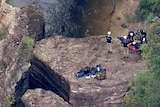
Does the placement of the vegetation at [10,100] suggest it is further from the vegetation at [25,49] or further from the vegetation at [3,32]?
the vegetation at [3,32]

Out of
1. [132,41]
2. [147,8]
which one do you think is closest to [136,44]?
[132,41]

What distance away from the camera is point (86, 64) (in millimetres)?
32688

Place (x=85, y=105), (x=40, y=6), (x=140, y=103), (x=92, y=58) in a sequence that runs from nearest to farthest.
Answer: (x=140, y=103) → (x=85, y=105) → (x=92, y=58) → (x=40, y=6)

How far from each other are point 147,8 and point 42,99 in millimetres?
10658

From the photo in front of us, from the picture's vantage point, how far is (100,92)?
3066cm

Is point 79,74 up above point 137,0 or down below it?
below

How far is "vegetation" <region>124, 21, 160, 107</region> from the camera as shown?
2564 cm

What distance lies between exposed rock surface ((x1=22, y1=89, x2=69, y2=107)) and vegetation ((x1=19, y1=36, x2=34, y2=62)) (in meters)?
2.12

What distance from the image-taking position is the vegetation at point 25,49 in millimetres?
31562

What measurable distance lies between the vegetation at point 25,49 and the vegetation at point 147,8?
804 centimetres

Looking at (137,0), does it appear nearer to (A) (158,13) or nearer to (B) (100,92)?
(A) (158,13)

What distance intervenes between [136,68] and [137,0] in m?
8.10

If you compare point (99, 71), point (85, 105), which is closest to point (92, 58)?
point (99, 71)

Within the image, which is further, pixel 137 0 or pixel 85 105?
pixel 137 0
